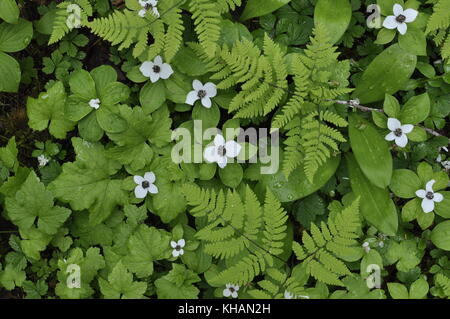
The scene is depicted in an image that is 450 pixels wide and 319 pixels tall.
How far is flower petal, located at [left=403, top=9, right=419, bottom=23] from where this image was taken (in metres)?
Result: 3.03

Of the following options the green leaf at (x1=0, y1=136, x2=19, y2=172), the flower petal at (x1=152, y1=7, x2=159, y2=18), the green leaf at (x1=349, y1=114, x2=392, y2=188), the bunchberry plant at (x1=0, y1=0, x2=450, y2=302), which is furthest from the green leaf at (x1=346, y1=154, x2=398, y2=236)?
the green leaf at (x1=0, y1=136, x2=19, y2=172)

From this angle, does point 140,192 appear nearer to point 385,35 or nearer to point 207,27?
point 207,27

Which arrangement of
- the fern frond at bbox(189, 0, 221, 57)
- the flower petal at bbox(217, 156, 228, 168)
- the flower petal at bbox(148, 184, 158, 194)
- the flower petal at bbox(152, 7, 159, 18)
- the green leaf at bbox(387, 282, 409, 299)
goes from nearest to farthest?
1. the fern frond at bbox(189, 0, 221, 57)
2. the flower petal at bbox(152, 7, 159, 18)
3. the flower petal at bbox(217, 156, 228, 168)
4. the flower petal at bbox(148, 184, 158, 194)
5. the green leaf at bbox(387, 282, 409, 299)

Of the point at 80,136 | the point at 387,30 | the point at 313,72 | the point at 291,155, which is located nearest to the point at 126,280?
the point at 80,136

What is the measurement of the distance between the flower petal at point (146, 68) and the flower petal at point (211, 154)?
2.13 feet

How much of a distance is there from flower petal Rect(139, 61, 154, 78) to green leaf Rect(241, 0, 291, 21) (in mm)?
739

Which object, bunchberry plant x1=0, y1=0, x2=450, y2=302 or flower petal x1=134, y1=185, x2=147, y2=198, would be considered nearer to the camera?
bunchberry plant x1=0, y1=0, x2=450, y2=302

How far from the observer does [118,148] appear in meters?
3.05

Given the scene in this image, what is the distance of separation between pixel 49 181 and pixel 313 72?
77.9 inches

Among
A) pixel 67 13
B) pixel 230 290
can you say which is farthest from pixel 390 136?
pixel 67 13

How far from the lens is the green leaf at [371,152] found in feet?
9.77

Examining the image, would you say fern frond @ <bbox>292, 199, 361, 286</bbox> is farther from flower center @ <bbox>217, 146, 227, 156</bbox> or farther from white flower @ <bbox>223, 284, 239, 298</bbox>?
flower center @ <bbox>217, 146, 227, 156</bbox>
